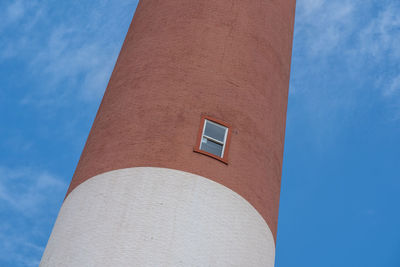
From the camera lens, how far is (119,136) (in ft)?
54.4

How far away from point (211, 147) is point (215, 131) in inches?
20.6

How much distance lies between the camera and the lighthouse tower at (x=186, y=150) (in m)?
14.4

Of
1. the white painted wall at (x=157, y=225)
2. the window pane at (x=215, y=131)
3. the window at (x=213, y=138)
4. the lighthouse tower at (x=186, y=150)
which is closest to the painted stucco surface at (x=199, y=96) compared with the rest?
the lighthouse tower at (x=186, y=150)

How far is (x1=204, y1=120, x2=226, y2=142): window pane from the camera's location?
16.4m

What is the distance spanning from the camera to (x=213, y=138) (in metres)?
16.3

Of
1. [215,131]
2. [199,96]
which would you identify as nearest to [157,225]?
[215,131]

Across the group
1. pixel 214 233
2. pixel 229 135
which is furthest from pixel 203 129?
pixel 214 233

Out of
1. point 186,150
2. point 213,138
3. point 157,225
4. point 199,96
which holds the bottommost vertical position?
point 157,225

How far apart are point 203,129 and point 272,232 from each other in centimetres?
357

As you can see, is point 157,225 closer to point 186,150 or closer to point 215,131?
point 186,150

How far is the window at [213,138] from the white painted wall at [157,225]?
0.97 meters

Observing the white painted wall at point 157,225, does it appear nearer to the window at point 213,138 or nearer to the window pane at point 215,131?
the window at point 213,138

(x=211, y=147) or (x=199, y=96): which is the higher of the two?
(x=199, y=96)

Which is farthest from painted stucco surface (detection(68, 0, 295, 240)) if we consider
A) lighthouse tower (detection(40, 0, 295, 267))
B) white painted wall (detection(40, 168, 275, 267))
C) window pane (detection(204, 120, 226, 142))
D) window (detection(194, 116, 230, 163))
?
white painted wall (detection(40, 168, 275, 267))
